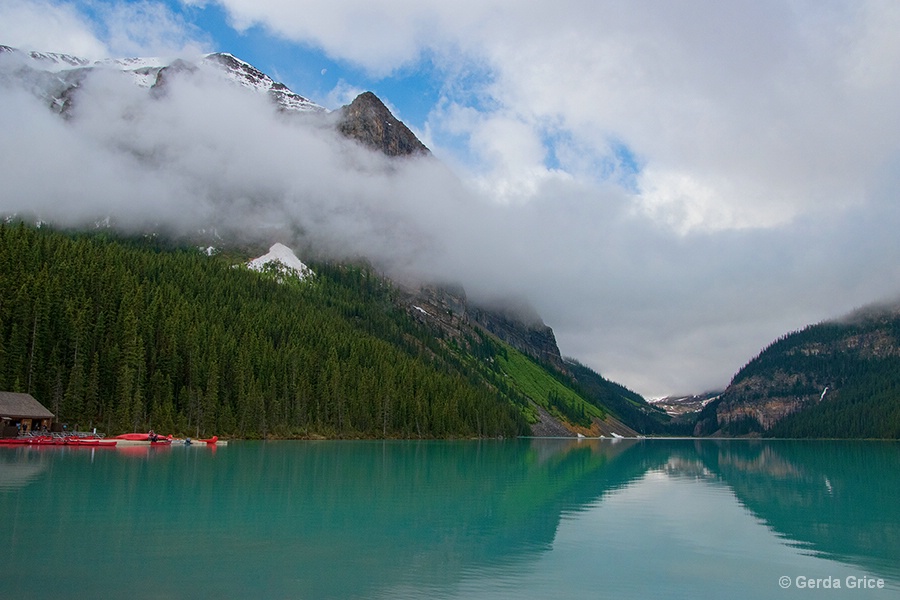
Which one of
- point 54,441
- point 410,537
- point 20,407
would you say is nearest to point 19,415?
point 20,407

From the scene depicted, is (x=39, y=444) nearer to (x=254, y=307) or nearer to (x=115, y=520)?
(x=115, y=520)

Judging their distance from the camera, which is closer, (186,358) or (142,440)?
(142,440)

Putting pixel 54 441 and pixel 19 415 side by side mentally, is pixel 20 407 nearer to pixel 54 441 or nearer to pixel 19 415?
pixel 19 415

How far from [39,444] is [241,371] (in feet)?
143

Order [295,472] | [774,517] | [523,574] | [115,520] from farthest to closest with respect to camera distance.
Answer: [295,472]
[774,517]
[115,520]
[523,574]

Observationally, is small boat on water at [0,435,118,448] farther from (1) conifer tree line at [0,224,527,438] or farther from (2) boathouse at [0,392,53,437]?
(1) conifer tree line at [0,224,527,438]

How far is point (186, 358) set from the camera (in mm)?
109188

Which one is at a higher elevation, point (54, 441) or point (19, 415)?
point (19, 415)

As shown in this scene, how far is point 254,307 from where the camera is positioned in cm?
15750

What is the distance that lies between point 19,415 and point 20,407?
146 cm

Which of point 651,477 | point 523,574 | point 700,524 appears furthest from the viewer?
point 651,477

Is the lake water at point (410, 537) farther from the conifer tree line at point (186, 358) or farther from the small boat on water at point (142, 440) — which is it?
the conifer tree line at point (186, 358)

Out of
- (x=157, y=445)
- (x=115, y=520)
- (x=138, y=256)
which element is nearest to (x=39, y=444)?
(x=157, y=445)

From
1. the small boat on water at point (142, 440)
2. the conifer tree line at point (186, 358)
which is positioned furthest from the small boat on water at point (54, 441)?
the conifer tree line at point (186, 358)
